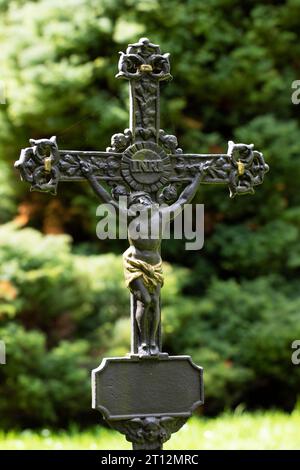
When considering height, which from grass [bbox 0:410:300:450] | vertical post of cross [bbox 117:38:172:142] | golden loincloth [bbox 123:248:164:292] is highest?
vertical post of cross [bbox 117:38:172:142]

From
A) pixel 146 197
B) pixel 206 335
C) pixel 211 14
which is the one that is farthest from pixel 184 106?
pixel 146 197

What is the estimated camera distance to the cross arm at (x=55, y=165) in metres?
4.60

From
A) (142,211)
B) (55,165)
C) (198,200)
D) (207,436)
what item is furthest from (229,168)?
(198,200)

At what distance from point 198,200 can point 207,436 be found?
362 centimetres

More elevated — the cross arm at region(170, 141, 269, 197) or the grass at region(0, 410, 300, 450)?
the cross arm at region(170, 141, 269, 197)

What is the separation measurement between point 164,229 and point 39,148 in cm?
89

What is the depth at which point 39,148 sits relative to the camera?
182 inches

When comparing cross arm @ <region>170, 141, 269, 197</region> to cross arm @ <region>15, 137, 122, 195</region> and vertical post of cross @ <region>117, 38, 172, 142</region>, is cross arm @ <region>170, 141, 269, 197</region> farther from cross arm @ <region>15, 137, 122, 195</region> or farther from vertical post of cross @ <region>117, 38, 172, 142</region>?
cross arm @ <region>15, 137, 122, 195</region>

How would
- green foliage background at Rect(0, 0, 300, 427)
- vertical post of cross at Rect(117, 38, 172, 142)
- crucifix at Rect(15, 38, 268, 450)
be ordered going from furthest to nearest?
green foliage background at Rect(0, 0, 300, 427)
vertical post of cross at Rect(117, 38, 172, 142)
crucifix at Rect(15, 38, 268, 450)

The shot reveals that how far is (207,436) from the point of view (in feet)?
23.7

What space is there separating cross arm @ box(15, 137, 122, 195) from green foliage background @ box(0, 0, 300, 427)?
11.9 feet

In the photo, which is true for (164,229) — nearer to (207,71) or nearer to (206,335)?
(206,335)

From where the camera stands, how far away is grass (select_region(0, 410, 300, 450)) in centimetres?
682

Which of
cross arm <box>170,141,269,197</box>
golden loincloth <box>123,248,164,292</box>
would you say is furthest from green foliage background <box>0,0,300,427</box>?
golden loincloth <box>123,248,164,292</box>
